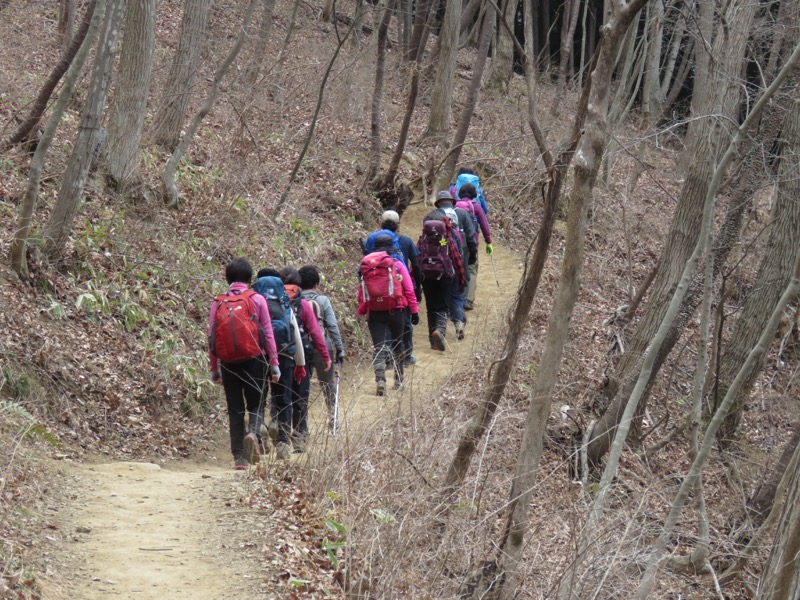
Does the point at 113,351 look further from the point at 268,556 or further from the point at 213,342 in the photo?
the point at 268,556

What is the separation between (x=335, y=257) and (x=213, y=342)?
6.75m

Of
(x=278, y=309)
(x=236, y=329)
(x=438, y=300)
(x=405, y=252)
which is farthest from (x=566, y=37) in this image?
(x=236, y=329)

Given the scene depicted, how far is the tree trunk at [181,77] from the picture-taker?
13.8 m

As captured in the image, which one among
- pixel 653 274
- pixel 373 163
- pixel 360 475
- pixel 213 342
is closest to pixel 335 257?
pixel 373 163

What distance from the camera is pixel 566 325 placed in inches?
251

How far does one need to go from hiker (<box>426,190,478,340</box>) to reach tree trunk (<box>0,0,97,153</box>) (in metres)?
5.01

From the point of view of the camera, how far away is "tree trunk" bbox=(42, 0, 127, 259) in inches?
374

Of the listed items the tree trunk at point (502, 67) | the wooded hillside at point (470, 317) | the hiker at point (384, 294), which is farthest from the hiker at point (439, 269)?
the tree trunk at point (502, 67)

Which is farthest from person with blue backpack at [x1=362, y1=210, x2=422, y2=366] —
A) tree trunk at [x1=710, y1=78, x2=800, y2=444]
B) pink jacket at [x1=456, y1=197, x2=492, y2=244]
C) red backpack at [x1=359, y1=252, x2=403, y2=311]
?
tree trunk at [x1=710, y1=78, x2=800, y2=444]

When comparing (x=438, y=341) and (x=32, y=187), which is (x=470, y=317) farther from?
(x=32, y=187)

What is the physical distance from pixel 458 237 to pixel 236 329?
540 cm

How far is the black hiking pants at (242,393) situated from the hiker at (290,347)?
0.60 feet

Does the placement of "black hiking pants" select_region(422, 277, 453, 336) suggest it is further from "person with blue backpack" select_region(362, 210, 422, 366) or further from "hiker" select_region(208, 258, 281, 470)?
"hiker" select_region(208, 258, 281, 470)

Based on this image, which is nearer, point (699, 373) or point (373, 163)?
point (699, 373)
